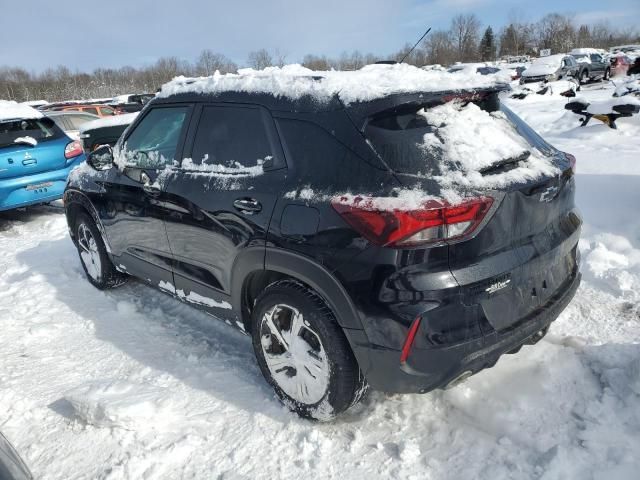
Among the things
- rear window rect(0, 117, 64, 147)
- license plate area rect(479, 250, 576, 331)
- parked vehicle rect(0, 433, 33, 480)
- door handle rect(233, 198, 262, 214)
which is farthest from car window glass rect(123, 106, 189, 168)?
rear window rect(0, 117, 64, 147)

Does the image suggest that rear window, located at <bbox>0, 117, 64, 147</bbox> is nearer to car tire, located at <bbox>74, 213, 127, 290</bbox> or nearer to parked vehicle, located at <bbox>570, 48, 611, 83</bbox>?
car tire, located at <bbox>74, 213, 127, 290</bbox>

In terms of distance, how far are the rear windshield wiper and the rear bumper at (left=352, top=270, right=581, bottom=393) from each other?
706mm

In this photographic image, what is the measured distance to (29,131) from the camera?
24.1 ft

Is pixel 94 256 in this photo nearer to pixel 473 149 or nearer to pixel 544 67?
pixel 473 149

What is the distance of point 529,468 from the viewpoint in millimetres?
2271

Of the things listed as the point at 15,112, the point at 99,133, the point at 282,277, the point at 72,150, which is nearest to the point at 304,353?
the point at 282,277

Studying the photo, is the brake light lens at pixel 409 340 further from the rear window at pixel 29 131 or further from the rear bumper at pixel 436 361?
the rear window at pixel 29 131

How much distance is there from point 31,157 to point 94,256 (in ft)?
10.9

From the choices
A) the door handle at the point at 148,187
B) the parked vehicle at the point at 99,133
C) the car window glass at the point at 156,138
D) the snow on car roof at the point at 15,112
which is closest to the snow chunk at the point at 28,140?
the snow on car roof at the point at 15,112

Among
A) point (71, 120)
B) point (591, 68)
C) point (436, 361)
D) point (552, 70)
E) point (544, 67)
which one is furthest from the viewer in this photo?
point (591, 68)

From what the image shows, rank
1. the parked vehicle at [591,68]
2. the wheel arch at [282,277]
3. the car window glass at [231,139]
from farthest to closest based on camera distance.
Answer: the parked vehicle at [591,68] < the car window glass at [231,139] < the wheel arch at [282,277]

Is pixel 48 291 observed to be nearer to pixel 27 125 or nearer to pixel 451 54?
pixel 27 125

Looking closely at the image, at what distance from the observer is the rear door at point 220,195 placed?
267 cm

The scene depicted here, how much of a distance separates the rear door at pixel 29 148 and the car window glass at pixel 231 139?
4.89m
